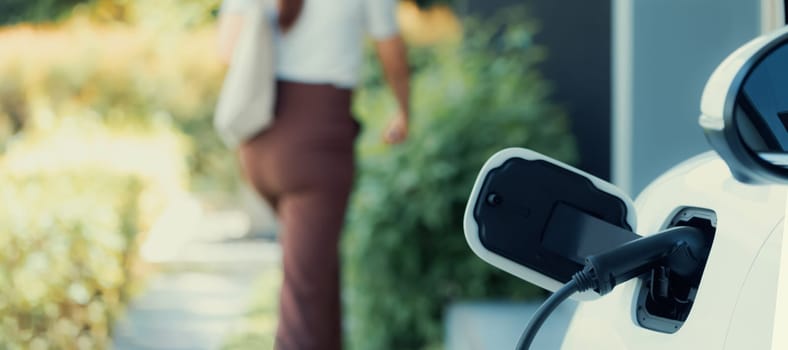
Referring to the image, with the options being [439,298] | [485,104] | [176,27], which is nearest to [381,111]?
[485,104]

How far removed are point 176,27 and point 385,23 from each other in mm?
3803

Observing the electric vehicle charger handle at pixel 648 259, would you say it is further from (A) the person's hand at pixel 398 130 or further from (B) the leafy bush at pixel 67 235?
(B) the leafy bush at pixel 67 235

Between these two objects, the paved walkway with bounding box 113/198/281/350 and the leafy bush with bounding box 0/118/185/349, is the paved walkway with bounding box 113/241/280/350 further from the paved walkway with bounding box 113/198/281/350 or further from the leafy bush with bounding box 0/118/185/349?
the leafy bush with bounding box 0/118/185/349

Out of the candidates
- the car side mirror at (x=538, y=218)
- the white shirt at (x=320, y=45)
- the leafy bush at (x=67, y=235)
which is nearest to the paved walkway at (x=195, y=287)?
the leafy bush at (x=67, y=235)

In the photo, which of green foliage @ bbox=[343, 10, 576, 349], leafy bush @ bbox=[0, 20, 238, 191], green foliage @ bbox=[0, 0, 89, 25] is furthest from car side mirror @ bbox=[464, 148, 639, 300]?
green foliage @ bbox=[0, 0, 89, 25]

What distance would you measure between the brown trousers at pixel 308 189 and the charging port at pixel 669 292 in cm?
203

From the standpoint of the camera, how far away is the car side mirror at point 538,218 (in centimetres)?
82

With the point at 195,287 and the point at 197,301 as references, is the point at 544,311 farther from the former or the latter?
the point at 195,287

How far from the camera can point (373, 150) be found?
3.80 meters

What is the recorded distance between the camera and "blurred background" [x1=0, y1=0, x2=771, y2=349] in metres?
2.68

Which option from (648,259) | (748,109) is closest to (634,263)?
(648,259)

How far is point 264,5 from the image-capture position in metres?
2.83

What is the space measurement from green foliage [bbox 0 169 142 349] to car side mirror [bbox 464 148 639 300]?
2.63 m

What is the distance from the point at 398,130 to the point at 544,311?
7.49 feet
